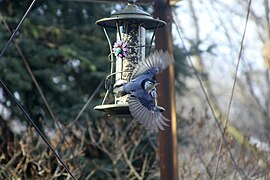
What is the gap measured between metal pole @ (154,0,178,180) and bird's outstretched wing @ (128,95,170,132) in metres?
1.36

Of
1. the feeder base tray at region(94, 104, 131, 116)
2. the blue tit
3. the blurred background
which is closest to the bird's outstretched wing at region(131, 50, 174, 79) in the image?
the blue tit

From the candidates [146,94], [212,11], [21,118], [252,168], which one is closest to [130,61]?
[146,94]

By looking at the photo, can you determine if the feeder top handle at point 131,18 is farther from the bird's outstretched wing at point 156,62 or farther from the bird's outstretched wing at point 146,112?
the bird's outstretched wing at point 146,112

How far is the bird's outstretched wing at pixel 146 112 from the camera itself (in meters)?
3.42

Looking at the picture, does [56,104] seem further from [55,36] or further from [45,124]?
[55,36]

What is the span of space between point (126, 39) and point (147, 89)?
2.07 feet

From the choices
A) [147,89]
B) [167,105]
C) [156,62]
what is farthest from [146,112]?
[167,105]

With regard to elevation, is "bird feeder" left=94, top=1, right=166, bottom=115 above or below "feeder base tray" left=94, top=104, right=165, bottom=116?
above

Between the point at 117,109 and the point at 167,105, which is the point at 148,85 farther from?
the point at 167,105

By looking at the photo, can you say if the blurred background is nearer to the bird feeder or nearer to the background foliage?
the background foliage

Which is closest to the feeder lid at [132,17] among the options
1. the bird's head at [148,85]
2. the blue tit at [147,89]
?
the blue tit at [147,89]

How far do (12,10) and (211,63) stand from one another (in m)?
7.36

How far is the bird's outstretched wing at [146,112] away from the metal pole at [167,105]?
1.36 metres

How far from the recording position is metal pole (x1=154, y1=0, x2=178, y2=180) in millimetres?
4871
